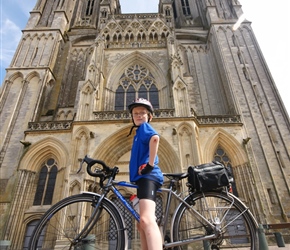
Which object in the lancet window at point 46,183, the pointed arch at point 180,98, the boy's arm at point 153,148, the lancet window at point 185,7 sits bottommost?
the boy's arm at point 153,148

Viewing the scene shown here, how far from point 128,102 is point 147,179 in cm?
1246

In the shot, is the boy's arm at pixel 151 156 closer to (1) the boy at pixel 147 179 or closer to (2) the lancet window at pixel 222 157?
(1) the boy at pixel 147 179

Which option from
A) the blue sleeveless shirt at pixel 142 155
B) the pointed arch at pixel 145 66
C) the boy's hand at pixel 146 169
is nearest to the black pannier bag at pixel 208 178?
the blue sleeveless shirt at pixel 142 155

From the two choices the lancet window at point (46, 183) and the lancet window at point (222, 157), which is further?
the lancet window at point (222, 157)

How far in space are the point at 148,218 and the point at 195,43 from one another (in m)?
18.8

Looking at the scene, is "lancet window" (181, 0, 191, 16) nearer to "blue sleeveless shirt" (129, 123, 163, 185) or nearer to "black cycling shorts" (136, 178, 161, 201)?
"blue sleeveless shirt" (129, 123, 163, 185)

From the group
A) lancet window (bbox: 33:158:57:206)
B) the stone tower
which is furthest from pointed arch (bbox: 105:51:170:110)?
lancet window (bbox: 33:158:57:206)

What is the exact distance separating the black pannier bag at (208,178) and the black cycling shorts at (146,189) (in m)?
0.51

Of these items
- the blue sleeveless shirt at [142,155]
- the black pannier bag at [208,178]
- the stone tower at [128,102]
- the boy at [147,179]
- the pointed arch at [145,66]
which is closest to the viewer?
the boy at [147,179]

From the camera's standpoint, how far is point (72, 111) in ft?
47.3

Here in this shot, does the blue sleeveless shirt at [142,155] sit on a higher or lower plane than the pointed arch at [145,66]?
lower

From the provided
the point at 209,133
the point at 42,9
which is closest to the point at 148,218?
the point at 209,133

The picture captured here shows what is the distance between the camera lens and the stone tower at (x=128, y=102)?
10422 millimetres

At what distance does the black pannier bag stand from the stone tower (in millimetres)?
6967
